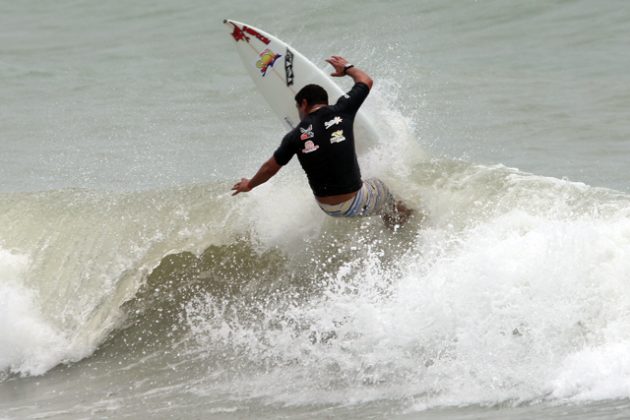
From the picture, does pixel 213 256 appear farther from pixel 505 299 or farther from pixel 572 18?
pixel 572 18

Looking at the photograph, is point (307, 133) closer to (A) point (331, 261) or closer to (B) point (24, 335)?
(A) point (331, 261)

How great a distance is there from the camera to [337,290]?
26.0 ft

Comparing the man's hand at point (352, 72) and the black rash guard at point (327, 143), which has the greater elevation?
the man's hand at point (352, 72)

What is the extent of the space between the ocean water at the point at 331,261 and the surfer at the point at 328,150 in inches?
25.4

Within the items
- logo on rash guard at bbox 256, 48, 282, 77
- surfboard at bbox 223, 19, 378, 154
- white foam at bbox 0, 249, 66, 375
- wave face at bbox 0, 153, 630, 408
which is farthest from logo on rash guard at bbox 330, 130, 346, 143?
white foam at bbox 0, 249, 66, 375

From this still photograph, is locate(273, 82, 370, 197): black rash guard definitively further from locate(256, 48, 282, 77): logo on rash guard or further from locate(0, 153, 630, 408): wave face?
locate(256, 48, 282, 77): logo on rash guard

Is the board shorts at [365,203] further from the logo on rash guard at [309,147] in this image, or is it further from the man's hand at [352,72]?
the man's hand at [352,72]

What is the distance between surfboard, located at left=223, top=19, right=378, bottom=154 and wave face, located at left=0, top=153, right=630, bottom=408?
650 mm

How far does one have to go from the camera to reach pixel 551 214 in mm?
8062

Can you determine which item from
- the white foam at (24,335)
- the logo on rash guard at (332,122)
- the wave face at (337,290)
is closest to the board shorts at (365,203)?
the wave face at (337,290)

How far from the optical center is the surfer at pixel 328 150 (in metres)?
7.34

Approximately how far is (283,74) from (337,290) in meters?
2.31

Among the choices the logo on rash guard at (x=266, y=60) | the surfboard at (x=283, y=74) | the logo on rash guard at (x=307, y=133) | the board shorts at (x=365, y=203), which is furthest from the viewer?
the logo on rash guard at (x=266, y=60)

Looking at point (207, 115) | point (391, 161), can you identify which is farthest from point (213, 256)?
point (207, 115)
